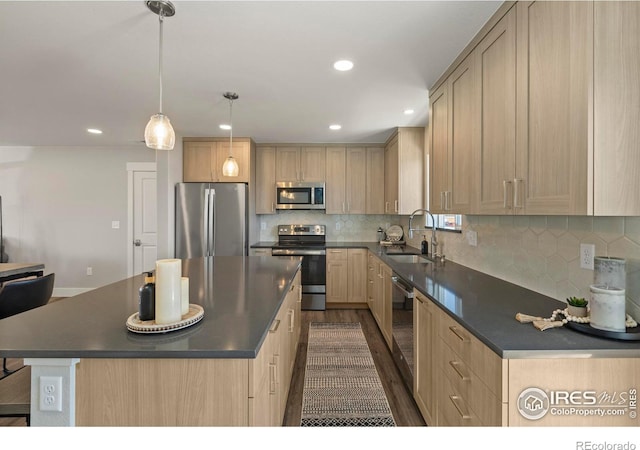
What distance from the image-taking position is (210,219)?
4.25 meters

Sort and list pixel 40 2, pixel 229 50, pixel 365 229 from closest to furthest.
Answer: pixel 40 2 → pixel 229 50 → pixel 365 229

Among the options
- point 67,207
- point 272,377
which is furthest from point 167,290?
point 67,207

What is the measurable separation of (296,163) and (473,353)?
12.7 feet

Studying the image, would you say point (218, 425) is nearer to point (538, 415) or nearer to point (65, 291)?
point (538, 415)

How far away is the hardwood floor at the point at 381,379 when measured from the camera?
6.75 ft

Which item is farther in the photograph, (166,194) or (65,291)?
(65,291)

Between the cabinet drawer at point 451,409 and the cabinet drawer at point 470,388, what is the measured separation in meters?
0.02

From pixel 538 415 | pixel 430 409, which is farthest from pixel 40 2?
pixel 430 409

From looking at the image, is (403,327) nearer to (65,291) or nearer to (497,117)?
(497,117)

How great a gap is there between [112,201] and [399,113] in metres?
4.68

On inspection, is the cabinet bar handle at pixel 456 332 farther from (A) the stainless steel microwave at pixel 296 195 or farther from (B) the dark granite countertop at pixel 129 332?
(A) the stainless steel microwave at pixel 296 195

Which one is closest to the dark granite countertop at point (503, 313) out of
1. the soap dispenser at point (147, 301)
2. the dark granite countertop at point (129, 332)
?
the dark granite countertop at point (129, 332)

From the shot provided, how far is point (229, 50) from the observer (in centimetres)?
205

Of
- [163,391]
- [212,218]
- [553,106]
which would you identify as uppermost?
[553,106]
